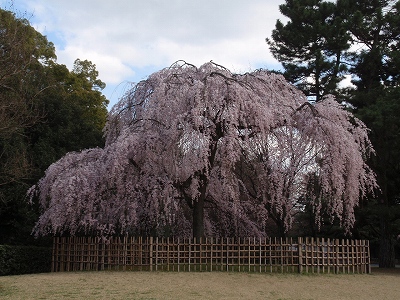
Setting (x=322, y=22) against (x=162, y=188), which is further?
(x=322, y=22)

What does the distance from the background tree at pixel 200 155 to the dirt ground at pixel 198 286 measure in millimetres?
2571

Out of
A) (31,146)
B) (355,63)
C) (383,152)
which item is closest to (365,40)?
(355,63)

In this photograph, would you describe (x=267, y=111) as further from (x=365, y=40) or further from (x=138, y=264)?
(x=365, y=40)

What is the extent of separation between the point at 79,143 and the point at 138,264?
1034 centimetres

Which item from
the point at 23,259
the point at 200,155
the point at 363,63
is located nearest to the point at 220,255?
the point at 200,155

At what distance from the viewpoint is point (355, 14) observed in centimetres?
2345

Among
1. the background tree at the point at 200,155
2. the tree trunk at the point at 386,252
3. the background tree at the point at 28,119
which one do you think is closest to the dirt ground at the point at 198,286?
the background tree at the point at 200,155

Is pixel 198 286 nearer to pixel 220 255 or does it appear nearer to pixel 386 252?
pixel 220 255

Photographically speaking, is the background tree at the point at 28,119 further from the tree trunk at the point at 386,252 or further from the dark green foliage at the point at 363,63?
the tree trunk at the point at 386,252

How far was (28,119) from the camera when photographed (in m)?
21.1

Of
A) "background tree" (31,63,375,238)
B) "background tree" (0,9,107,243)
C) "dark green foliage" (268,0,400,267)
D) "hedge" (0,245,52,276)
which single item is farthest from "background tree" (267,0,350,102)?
"hedge" (0,245,52,276)

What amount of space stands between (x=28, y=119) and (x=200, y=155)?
10.5 metres

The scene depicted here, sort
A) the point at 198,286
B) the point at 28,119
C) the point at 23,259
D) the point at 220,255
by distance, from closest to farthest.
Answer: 1. the point at 198,286
2. the point at 220,255
3. the point at 23,259
4. the point at 28,119

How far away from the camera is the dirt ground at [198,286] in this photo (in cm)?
1059
